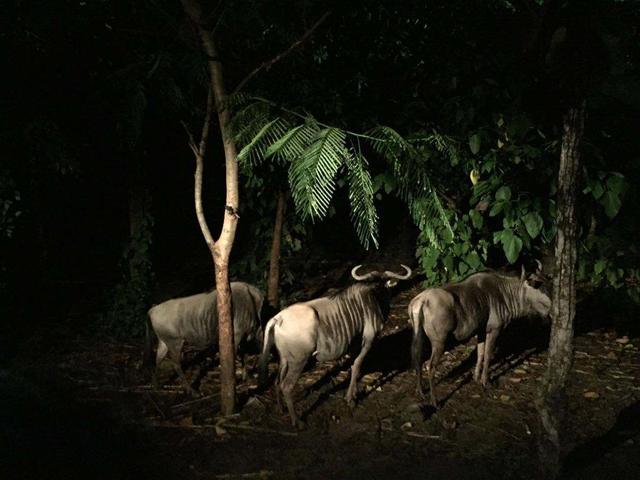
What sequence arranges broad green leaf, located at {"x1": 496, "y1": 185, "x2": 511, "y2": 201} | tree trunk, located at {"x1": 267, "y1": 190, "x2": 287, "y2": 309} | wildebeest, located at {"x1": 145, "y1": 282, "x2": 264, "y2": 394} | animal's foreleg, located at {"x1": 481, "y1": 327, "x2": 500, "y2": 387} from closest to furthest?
broad green leaf, located at {"x1": 496, "y1": 185, "x2": 511, "y2": 201}
wildebeest, located at {"x1": 145, "y1": 282, "x2": 264, "y2": 394}
animal's foreleg, located at {"x1": 481, "y1": 327, "x2": 500, "y2": 387}
tree trunk, located at {"x1": 267, "y1": 190, "x2": 287, "y2": 309}

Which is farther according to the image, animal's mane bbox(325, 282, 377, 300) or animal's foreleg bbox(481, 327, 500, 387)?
animal's foreleg bbox(481, 327, 500, 387)

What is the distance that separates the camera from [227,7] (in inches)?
189

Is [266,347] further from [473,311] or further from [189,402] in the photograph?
[473,311]

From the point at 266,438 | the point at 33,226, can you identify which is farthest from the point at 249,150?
the point at 33,226

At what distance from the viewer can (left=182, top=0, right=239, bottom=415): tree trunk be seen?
496 centimetres

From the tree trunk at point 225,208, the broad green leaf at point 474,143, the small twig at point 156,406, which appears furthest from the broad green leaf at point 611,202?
the small twig at point 156,406

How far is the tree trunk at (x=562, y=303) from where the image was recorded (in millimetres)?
3725

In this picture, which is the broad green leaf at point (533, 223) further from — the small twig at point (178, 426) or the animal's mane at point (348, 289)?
the small twig at point (178, 426)

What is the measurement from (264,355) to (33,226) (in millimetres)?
6531

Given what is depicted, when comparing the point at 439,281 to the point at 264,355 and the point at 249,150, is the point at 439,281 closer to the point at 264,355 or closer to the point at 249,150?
the point at 264,355

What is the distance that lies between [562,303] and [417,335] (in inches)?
97.3

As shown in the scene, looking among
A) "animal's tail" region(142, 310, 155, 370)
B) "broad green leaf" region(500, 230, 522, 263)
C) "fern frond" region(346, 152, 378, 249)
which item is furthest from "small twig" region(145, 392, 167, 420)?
"broad green leaf" region(500, 230, 522, 263)

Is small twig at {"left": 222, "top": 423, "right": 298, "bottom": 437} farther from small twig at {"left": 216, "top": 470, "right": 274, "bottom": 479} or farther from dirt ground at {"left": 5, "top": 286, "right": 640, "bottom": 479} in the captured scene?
small twig at {"left": 216, "top": 470, "right": 274, "bottom": 479}

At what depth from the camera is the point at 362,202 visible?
3.74 metres
